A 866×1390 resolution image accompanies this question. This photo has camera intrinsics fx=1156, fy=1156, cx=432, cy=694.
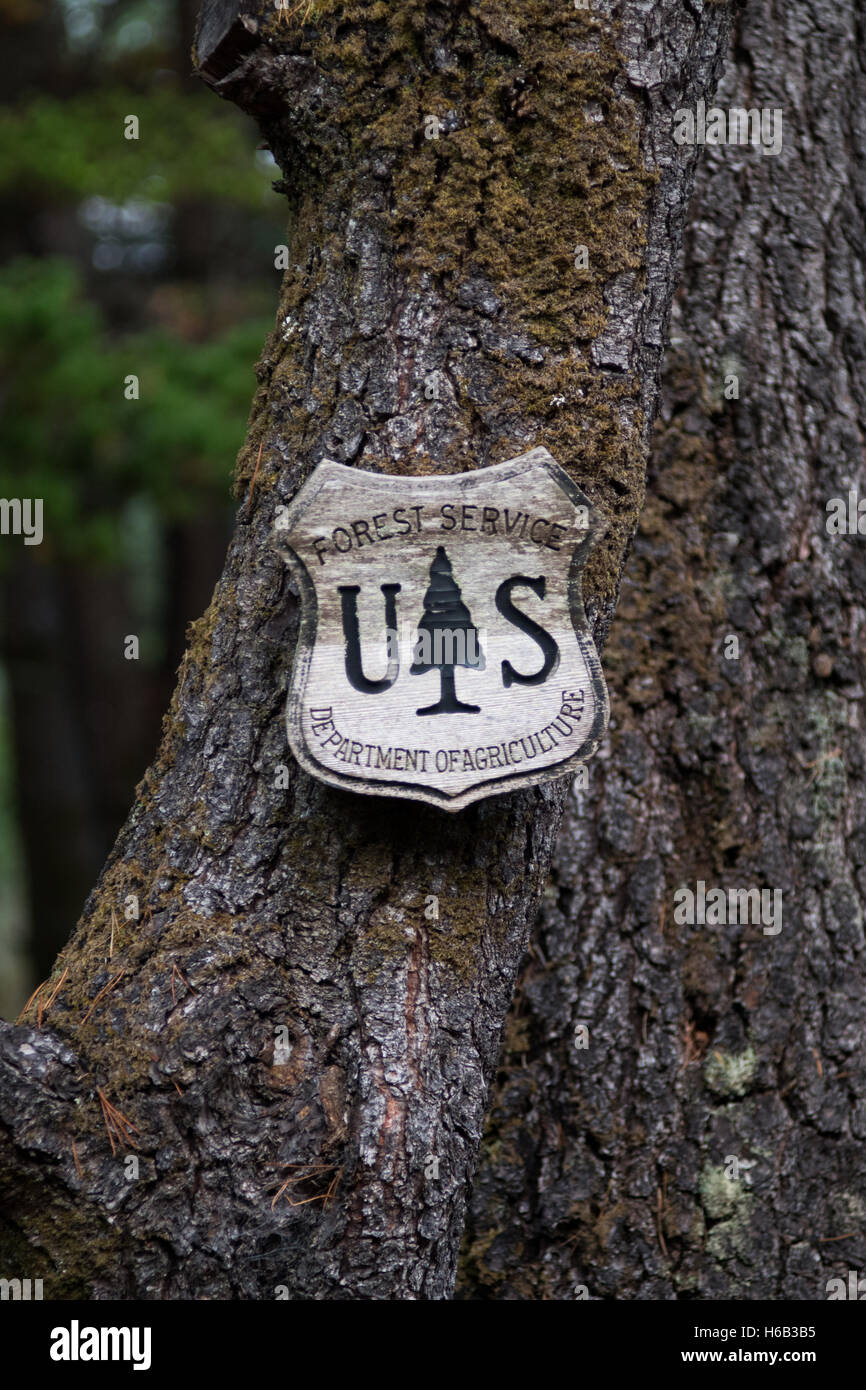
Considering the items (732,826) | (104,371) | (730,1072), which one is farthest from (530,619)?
(104,371)

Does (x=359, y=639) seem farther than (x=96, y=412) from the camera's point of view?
No

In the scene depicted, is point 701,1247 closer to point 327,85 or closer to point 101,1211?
point 101,1211

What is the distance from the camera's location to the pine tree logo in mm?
1682

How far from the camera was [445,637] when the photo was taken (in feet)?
5.57

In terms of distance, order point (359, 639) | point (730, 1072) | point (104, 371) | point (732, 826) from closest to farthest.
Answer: point (359, 639) → point (730, 1072) → point (732, 826) → point (104, 371)

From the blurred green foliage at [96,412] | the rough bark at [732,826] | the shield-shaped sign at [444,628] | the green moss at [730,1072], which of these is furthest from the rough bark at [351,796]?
the blurred green foliage at [96,412]

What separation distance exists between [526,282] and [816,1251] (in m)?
2.12

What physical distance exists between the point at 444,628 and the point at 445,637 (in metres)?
0.01

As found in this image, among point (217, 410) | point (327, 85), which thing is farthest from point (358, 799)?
point (217, 410)

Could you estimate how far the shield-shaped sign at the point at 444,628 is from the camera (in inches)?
65.3

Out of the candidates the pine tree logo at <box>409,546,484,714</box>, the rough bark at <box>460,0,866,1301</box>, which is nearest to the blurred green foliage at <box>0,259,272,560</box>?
the rough bark at <box>460,0,866,1301</box>

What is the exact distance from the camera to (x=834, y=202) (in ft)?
9.61

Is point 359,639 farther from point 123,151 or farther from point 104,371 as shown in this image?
point 123,151
